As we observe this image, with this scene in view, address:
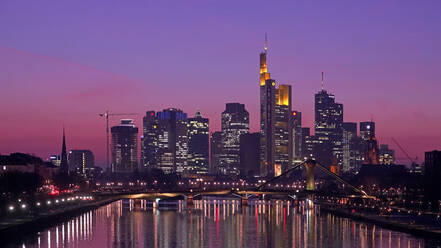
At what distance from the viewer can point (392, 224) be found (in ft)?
439

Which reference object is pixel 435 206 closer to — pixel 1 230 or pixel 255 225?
pixel 255 225

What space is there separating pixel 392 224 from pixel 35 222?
58.8m

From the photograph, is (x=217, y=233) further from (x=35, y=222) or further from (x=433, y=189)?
(x=433, y=189)

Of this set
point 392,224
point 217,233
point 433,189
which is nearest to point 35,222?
point 217,233

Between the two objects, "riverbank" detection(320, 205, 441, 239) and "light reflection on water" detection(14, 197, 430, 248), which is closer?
"light reflection on water" detection(14, 197, 430, 248)

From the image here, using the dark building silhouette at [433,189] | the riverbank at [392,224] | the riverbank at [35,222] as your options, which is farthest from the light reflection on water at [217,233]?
the dark building silhouette at [433,189]

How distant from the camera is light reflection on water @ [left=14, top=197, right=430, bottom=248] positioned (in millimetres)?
112713

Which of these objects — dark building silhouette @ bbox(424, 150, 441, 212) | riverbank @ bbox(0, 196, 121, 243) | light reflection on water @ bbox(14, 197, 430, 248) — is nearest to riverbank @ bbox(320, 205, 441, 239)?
light reflection on water @ bbox(14, 197, 430, 248)

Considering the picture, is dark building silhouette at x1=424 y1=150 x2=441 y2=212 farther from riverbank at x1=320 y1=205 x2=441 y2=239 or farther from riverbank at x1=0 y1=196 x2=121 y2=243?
riverbank at x1=0 y1=196 x2=121 y2=243

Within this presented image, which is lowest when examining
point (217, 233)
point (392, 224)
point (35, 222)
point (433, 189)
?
point (217, 233)

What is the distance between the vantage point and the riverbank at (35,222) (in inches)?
4390

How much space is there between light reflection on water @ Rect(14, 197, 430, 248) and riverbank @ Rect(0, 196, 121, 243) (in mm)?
2409

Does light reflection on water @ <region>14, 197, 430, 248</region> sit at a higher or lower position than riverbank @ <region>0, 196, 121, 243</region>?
lower

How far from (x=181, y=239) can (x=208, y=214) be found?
63289mm
